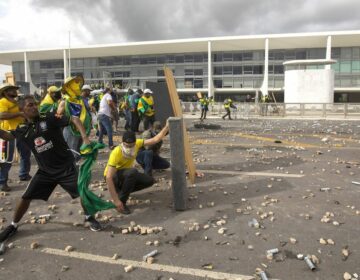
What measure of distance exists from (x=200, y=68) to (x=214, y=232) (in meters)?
55.0

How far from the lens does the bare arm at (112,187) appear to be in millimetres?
4938

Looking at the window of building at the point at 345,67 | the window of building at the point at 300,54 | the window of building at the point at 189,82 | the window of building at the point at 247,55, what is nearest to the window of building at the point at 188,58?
the window of building at the point at 189,82

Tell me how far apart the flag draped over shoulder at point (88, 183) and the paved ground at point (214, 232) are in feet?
0.99

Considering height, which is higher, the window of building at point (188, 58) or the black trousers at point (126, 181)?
the window of building at point (188, 58)

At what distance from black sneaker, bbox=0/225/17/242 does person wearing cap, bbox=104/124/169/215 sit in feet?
4.17

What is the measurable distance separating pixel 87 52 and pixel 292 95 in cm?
3805

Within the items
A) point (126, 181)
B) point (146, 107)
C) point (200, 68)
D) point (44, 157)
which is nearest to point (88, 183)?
point (44, 157)

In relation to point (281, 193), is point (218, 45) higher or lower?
higher

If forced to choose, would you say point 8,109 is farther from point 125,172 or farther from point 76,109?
point 125,172

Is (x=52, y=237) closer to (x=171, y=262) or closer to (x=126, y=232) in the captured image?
(x=126, y=232)

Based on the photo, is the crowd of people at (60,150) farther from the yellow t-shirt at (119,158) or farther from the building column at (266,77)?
the building column at (266,77)

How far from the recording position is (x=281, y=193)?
593 cm

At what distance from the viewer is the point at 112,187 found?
194 inches

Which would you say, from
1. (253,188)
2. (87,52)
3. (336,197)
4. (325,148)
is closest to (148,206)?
(253,188)
